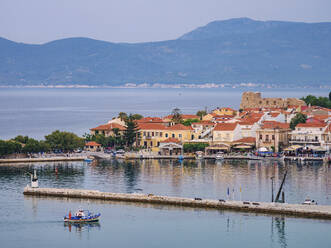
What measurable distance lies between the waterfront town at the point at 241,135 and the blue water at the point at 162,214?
11368 mm

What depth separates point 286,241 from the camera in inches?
1555

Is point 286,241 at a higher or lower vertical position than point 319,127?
lower

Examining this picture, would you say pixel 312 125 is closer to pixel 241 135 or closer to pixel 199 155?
pixel 241 135

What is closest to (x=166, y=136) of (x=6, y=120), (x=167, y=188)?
(x=167, y=188)

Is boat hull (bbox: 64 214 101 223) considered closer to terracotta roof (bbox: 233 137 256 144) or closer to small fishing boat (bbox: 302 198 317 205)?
small fishing boat (bbox: 302 198 317 205)

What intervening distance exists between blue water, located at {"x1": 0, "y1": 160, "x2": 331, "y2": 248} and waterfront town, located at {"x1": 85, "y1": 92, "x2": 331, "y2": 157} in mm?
11368

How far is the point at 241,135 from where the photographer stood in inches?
3162

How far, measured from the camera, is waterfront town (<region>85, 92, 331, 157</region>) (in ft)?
251

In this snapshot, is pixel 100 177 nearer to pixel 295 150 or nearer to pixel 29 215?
pixel 29 215

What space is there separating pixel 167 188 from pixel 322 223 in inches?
583

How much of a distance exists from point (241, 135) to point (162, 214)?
36.4m

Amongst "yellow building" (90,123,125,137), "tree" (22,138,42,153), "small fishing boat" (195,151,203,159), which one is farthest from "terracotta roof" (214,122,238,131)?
"tree" (22,138,42,153)

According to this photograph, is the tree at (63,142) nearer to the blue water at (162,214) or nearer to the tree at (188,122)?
the blue water at (162,214)

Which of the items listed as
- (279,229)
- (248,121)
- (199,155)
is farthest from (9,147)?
(279,229)
